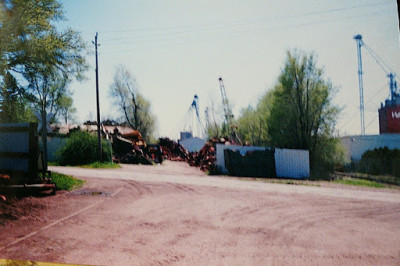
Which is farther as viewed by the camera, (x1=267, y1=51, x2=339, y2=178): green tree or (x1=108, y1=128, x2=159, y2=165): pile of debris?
(x1=108, y1=128, x2=159, y2=165): pile of debris

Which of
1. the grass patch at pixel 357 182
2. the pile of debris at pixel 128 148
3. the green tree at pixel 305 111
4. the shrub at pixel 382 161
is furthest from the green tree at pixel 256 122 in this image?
the pile of debris at pixel 128 148

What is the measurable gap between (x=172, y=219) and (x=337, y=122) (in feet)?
8.59

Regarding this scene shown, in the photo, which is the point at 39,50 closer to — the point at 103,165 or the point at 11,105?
the point at 11,105

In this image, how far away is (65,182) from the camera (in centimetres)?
462

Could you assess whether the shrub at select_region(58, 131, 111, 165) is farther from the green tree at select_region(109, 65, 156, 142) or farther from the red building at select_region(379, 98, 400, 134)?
the red building at select_region(379, 98, 400, 134)

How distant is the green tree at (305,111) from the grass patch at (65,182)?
149 inches

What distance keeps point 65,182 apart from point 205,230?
122 inches

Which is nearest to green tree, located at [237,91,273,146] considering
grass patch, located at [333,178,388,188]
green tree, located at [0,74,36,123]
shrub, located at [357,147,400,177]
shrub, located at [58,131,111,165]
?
grass patch, located at [333,178,388,188]

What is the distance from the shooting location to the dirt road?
2.49m

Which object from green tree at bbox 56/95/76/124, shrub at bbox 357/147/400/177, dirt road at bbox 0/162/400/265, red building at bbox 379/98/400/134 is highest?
green tree at bbox 56/95/76/124

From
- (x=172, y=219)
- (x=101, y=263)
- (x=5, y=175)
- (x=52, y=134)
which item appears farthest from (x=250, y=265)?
(x=52, y=134)

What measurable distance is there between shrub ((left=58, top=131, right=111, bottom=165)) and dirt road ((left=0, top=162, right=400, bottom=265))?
990mm

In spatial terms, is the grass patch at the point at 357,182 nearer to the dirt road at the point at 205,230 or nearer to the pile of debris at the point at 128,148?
the dirt road at the point at 205,230

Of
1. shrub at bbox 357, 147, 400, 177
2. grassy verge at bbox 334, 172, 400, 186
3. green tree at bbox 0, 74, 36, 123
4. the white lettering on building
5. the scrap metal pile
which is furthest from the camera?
the scrap metal pile
